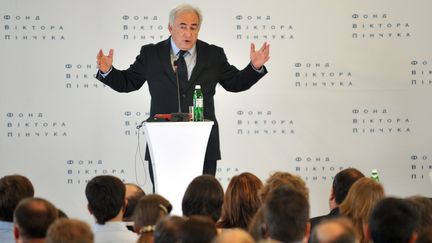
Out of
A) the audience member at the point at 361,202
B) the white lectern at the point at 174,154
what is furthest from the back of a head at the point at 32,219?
the white lectern at the point at 174,154

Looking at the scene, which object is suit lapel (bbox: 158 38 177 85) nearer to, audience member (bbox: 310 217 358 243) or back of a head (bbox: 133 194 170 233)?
back of a head (bbox: 133 194 170 233)

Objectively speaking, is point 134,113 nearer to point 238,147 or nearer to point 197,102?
point 238,147

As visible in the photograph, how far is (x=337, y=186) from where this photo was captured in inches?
194

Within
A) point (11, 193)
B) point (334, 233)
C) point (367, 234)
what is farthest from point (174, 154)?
point (334, 233)

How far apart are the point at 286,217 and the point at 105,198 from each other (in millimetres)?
1144

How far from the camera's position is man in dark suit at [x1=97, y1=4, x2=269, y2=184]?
18.8 ft

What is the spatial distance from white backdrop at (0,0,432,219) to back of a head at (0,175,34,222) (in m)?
3.35

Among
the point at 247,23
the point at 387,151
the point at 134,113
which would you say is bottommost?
the point at 387,151

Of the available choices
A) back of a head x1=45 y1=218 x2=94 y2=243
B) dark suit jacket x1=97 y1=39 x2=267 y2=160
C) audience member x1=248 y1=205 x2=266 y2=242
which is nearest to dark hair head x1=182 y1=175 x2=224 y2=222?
audience member x1=248 y1=205 x2=266 y2=242

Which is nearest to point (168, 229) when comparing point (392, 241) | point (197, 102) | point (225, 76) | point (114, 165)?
point (392, 241)

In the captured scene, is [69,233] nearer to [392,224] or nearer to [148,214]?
[148,214]

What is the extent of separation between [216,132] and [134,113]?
2.12 meters

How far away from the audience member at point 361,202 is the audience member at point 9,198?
168cm

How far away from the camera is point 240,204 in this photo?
4430 mm
